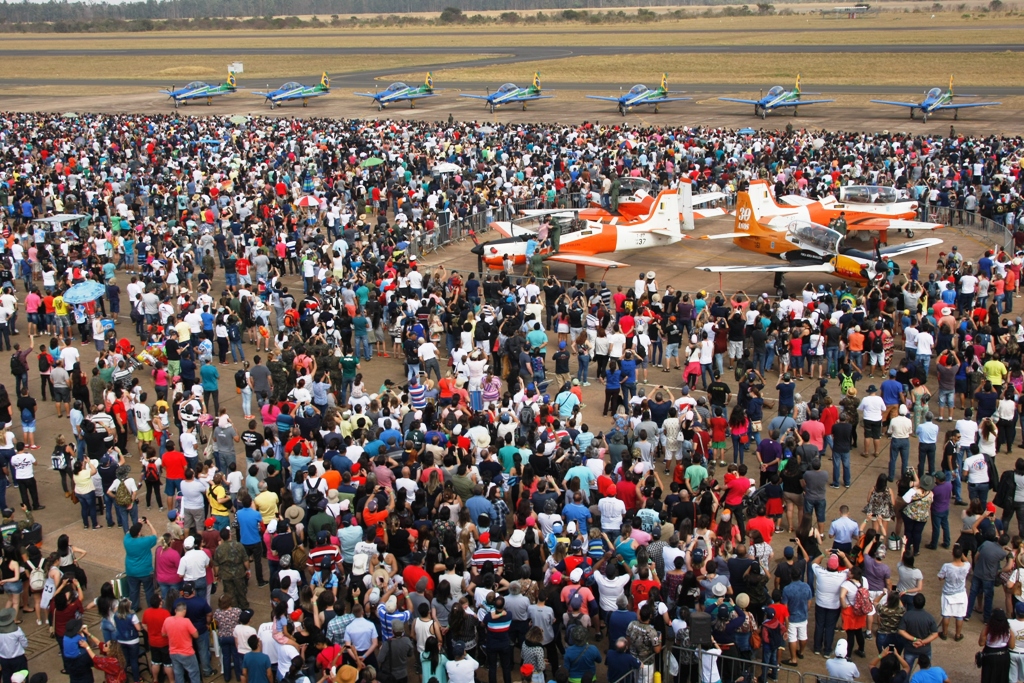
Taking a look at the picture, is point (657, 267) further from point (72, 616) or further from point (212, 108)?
point (212, 108)

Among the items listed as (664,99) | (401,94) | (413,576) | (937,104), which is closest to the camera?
(413,576)

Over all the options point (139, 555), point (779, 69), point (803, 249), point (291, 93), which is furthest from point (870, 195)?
point (779, 69)

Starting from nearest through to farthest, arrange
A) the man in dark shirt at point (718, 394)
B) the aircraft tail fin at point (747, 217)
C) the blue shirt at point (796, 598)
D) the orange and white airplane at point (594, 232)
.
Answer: the blue shirt at point (796, 598) → the man in dark shirt at point (718, 394) → the orange and white airplane at point (594, 232) → the aircraft tail fin at point (747, 217)

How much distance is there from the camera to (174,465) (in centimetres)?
1412

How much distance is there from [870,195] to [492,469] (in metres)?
19.3

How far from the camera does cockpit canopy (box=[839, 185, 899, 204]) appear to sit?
91.4ft

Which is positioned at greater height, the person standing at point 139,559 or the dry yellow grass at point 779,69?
the dry yellow grass at point 779,69

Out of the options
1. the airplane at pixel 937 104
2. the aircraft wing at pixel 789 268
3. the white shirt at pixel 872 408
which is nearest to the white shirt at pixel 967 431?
the white shirt at pixel 872 408

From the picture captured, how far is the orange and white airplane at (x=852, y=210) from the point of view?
1028 inches

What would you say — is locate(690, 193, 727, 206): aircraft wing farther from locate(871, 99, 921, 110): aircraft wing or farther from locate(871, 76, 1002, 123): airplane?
locate(871, 99, 921, 110): aircraft wing

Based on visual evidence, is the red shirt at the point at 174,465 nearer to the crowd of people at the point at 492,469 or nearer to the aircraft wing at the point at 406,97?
the crowd of people at the point at 492,469

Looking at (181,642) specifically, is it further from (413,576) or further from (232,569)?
(413,576)

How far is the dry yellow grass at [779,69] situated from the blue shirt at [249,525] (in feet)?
201

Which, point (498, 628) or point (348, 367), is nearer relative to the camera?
point (498, 628)
